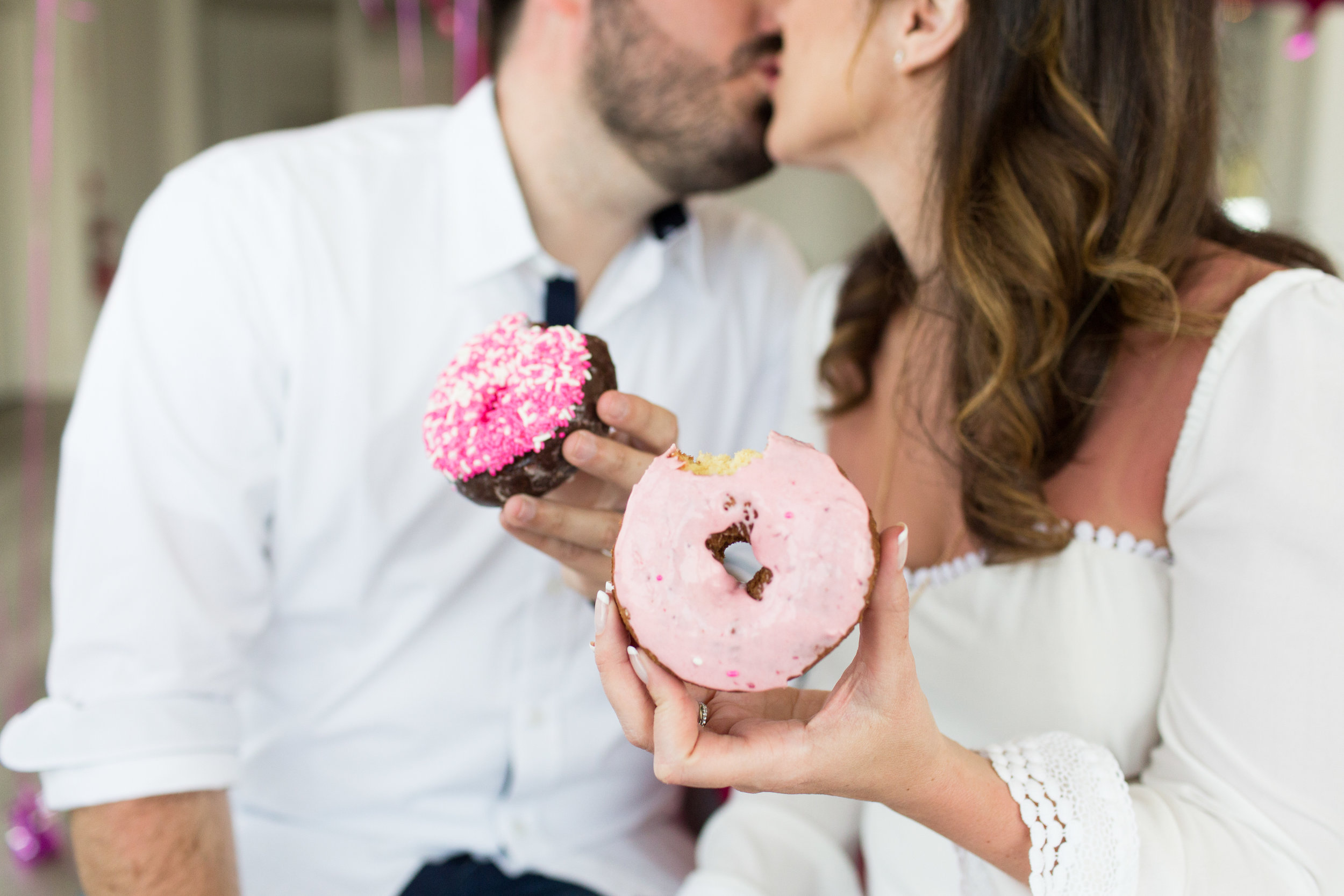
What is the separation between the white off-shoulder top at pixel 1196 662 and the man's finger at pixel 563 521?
376 millimetres

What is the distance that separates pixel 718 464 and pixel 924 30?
0.72 metres

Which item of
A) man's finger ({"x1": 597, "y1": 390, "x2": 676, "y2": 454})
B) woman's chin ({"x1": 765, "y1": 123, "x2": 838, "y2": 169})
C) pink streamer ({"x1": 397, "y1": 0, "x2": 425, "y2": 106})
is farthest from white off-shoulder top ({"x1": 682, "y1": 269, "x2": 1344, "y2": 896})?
pink streamer ({"x1": 397, "y1": 0, "x2": 425, "y2": 106})

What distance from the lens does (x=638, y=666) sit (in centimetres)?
66

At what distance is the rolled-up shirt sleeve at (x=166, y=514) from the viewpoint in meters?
1.05

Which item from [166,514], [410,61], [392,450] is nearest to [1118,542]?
[392,450]

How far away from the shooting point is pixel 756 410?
160cm

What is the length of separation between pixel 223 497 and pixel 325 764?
0.42m

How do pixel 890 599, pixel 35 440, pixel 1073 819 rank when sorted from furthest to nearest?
pixel 35 440, pixel 1073 819, pixel 890 599

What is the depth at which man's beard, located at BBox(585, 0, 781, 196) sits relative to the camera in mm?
1331

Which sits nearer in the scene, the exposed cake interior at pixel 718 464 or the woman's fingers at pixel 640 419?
the exposed cake interior at pixel 718 464

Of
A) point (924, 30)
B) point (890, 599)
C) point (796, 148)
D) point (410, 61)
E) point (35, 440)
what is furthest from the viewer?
point (410, 61)

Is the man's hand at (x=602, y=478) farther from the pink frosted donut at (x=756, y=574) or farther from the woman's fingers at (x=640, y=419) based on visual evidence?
the pink frosted donut at (x=756, y=574)

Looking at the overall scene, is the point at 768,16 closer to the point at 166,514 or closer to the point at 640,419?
the point at 640,419

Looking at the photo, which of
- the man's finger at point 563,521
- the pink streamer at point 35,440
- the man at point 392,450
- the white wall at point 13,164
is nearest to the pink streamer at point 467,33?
the pink streamer at point 35,440
